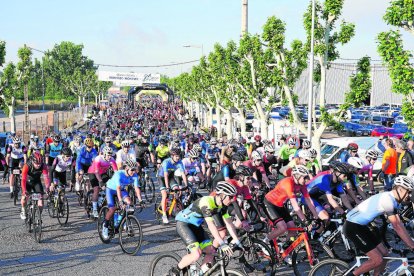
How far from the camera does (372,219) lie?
5.82 m

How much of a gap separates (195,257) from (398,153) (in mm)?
9086

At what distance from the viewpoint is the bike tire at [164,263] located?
6312 millimetres

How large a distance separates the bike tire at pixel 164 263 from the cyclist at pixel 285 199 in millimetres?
1674

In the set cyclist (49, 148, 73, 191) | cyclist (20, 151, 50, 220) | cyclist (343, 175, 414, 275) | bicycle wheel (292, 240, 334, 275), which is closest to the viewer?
cyclist (343, 175, 414, 275)

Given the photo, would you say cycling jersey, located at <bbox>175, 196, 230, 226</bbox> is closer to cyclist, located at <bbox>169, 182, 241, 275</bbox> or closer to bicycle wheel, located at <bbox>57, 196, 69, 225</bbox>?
cyclist, located at <bbox>169, 182, 241, 275</bbox>

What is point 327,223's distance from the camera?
749 cm

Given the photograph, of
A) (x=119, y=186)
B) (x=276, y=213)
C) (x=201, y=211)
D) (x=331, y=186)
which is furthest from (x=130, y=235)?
(x=331, y=186)

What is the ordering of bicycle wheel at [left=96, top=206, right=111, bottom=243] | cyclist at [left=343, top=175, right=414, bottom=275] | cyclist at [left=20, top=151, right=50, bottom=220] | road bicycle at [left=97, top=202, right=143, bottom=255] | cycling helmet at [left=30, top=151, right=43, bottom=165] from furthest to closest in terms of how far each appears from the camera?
cycling helmet at [left=30, top=151, right=43, bottom=165] < cyclist at [left=20, top=151, right=50, bottom=220] < bicycle wheel at [left=96, top=206, right=111, bottom=243] < road bicycle at [left=97, top=202, right=143, bottom=255] < cyclist at [left=343, top=175, right=414, bottom=275]

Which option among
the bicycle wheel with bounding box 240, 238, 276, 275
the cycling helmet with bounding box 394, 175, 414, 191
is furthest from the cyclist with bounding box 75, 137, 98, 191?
the cycling helmet with bounding box 394, 175, 414, 191

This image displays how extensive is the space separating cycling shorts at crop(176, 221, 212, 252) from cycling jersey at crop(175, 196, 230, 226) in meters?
0.06

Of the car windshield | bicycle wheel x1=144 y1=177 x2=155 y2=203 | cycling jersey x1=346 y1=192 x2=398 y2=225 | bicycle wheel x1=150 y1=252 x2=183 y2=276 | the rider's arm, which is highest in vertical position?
cycling jersey x1=346 y1=192 x2=398 y2=225

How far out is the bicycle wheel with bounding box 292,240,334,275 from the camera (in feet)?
22.4

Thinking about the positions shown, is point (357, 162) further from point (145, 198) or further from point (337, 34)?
point (337, 34)

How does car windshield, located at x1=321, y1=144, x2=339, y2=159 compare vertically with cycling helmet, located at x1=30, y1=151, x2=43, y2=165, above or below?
below
